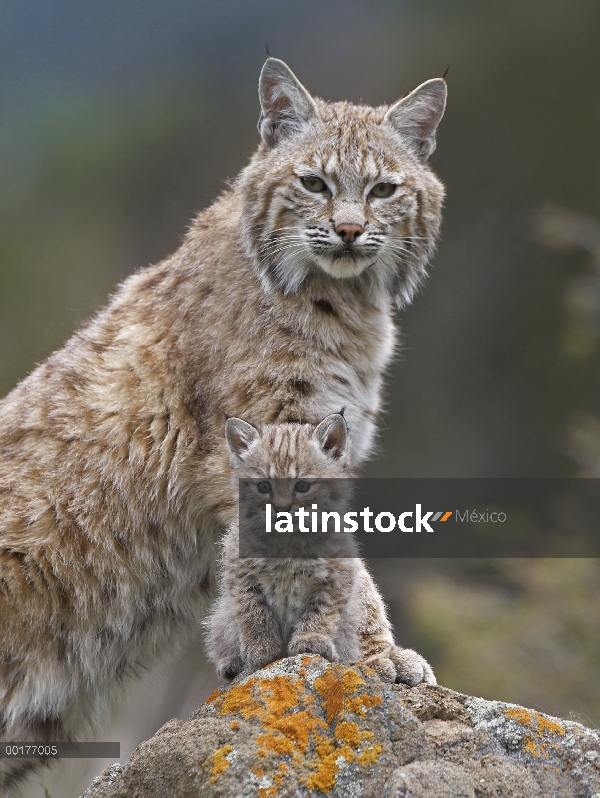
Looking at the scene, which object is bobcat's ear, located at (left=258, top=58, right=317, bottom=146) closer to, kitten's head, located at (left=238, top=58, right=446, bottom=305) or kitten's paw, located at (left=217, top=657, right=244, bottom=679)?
kitten's head, located at (left=238, top=58, right=446, bottom=305)

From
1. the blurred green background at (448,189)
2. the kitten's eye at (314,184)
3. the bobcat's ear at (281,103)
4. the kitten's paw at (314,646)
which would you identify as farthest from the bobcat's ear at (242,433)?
the blurred green background at (448,189)

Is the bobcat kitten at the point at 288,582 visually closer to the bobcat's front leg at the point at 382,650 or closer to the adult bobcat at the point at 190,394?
the bobcat's front leg at the point at 382,650

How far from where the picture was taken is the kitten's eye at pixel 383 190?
249 inches

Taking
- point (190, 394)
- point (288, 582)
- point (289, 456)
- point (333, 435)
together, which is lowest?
point (288, 582)

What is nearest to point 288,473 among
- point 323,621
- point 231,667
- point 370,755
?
point 323,621

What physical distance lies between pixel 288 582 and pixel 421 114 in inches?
130

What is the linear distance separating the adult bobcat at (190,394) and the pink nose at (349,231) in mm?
A: 13

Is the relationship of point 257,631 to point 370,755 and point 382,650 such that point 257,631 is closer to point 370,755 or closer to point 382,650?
point 370,755

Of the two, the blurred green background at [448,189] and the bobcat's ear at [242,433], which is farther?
the blurred green background at [448,189]

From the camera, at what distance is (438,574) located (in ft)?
39.3

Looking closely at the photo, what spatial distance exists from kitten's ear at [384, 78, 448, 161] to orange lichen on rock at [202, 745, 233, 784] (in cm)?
394

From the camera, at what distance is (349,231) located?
596 cm

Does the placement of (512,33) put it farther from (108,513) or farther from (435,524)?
(108,513)

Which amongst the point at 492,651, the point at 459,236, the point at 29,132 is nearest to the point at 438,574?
the point at 492,651
